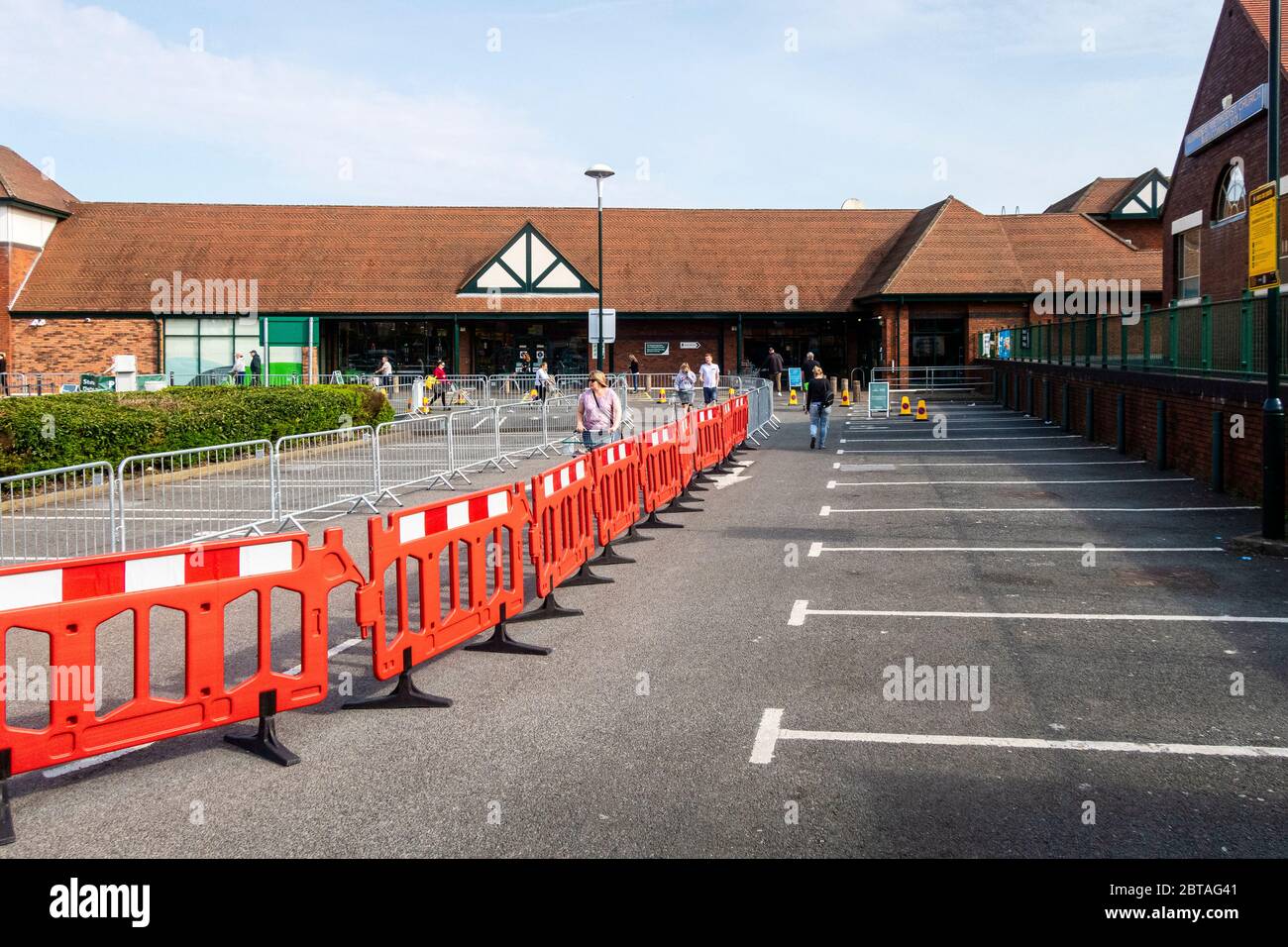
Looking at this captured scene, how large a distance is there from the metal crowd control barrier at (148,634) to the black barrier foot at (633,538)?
6.14m

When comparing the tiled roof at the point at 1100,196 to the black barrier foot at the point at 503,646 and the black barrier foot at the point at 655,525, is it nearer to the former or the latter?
the black barrier foot at the point at 655,525

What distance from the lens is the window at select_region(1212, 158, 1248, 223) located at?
85.0ft

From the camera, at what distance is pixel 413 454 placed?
55.7 feet

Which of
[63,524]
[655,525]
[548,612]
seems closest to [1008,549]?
[655,525]

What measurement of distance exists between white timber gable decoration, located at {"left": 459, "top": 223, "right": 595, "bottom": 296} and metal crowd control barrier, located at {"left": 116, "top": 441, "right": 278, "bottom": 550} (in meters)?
34.3

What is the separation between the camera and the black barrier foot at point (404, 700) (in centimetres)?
687

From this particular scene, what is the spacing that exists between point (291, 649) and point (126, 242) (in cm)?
4417

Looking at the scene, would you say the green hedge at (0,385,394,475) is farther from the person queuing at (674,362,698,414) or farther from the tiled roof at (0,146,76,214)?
the tiled roof at (0,146,76,214)

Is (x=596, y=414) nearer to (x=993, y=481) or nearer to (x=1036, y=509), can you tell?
(x=1036, y=509)

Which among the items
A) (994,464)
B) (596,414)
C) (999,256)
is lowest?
(994,464)

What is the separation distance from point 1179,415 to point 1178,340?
1.21m

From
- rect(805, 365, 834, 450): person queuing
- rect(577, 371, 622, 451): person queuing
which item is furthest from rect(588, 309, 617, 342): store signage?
rect(577, 371, 622, 451): person queuing
